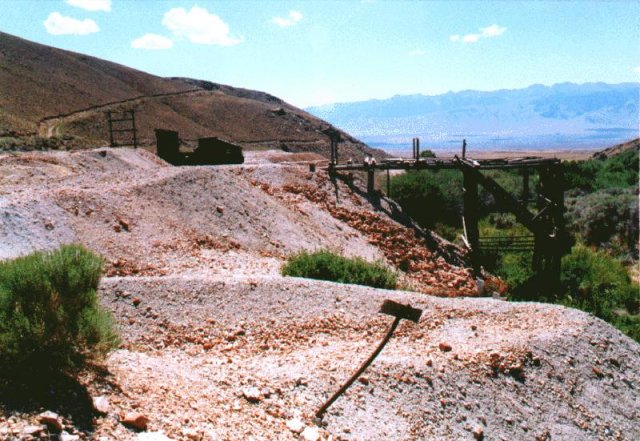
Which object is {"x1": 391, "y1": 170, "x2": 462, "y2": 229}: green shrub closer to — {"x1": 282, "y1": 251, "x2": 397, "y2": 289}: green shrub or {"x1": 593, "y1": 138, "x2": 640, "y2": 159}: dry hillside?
{"x1": 282, "y1": 251, "x2": 397, "y2": 289}: green shrub

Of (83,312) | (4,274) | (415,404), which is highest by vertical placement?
(4,274)

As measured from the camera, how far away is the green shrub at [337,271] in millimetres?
12109

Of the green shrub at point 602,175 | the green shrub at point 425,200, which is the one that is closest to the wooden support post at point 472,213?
the green shrub at point 425,200

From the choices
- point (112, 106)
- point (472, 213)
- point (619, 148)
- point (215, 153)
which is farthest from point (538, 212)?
point (112, 106)

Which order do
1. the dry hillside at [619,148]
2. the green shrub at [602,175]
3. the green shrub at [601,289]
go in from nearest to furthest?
the green shrub at [601,289] → the green shrub at [602,175] → the dry hillside at [619,148]

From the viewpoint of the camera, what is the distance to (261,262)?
46.5 ft

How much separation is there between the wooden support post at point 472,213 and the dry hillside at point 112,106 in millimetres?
32615

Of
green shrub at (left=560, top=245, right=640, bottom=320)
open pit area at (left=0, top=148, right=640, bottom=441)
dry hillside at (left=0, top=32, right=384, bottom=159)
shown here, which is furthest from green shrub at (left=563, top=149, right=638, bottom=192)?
dry hillside at (left=0, top=32, right=384, bottom=159)

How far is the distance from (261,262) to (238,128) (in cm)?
6620

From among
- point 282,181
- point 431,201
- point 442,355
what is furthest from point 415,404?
point 431,201

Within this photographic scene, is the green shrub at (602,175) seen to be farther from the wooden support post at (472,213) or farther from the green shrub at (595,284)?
the wooden support post at (472,213)

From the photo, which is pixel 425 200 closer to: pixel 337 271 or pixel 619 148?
pixel 337 271

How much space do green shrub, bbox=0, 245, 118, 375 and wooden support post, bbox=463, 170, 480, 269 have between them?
1437cm

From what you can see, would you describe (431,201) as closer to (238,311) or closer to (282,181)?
(282,181)
